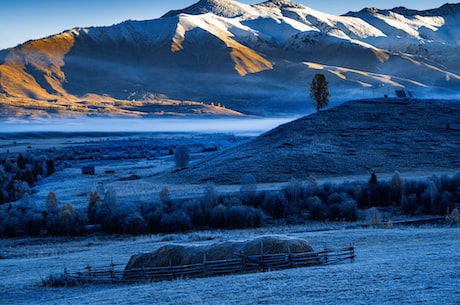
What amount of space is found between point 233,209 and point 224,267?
34.6m

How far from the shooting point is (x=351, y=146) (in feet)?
357

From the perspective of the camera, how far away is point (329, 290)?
73.0 ft

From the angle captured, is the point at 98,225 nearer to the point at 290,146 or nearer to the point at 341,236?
the point at 341,236

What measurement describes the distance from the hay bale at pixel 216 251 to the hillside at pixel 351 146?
192ft

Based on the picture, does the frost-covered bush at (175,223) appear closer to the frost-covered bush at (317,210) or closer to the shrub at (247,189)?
the shrub at (247,189)

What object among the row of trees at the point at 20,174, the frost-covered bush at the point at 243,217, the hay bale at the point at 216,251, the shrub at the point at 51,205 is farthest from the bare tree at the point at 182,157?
the hay bale at the point at 216,251

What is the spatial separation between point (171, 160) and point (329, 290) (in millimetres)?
116793

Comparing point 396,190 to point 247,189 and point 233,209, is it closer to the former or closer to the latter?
point 247,189

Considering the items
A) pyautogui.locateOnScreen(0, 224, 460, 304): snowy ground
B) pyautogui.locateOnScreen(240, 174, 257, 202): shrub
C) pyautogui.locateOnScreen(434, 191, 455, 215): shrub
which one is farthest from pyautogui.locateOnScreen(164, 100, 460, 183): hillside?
pyautogui.locateOnScreen(0, 224, 460, 304): snowy ground

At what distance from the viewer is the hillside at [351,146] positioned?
9538 cm

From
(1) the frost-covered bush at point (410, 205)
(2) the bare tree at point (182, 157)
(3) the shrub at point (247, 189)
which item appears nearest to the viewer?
(1) the frost-covered bush at point (410, 205)

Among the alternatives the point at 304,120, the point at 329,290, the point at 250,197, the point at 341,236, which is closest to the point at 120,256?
the point at 341,236

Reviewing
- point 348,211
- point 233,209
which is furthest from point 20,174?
point 348,211

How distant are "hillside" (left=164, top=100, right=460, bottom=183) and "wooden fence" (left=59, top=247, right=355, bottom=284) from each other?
59.6 meters
